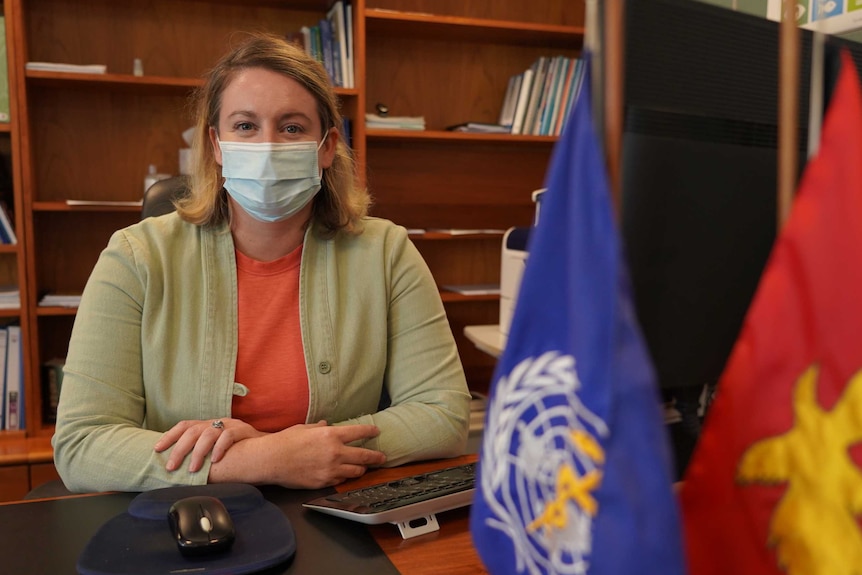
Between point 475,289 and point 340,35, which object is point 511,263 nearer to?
point 475,289

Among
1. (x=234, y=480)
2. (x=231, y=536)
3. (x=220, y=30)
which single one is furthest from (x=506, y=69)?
(x=231, y=536)

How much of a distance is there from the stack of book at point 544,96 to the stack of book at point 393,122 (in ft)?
1.24

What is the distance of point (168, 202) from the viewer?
170cm

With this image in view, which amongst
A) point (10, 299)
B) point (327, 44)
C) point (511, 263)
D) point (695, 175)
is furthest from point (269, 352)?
point (327, 44)

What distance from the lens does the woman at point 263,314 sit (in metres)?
1.22

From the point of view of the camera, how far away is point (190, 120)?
8.98ft

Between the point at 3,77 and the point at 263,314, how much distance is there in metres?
1.61

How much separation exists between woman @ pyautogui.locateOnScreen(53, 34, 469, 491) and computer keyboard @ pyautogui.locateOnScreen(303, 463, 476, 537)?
0.15m

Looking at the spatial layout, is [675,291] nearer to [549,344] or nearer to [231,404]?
[549,344]

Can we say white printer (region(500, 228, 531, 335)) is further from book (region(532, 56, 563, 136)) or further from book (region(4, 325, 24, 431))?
book (region(4, 325, 24, 431))

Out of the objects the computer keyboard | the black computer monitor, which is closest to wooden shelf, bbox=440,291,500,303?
the computer keyboard

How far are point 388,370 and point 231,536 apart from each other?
68 centimetres

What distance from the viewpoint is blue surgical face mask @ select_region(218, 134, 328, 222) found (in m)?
1.42

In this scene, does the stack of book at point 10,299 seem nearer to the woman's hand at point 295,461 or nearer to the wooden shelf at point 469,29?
the wooden shelf at point 469,29
